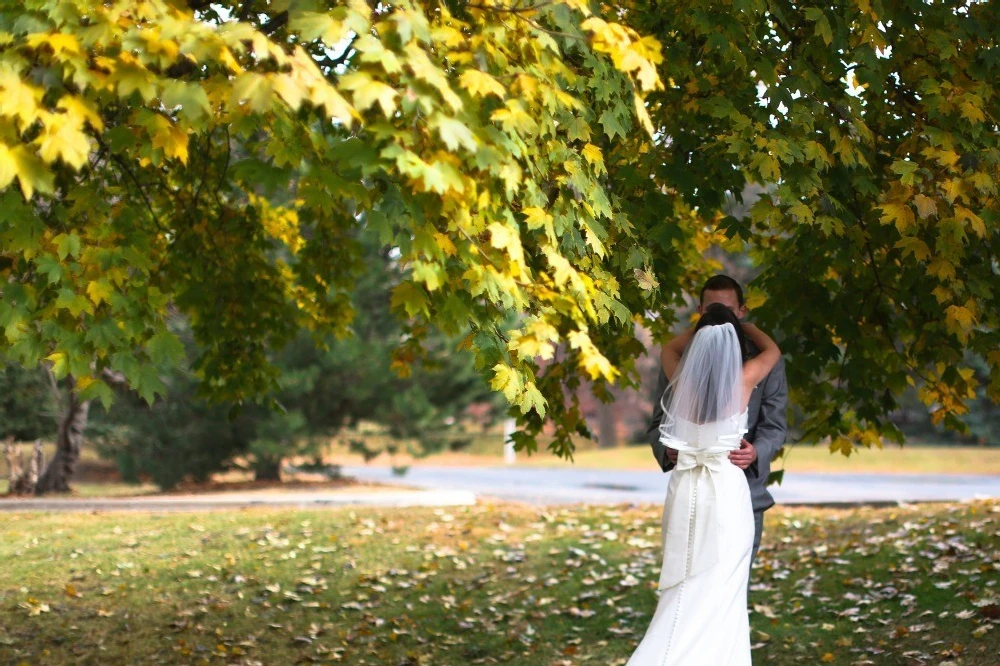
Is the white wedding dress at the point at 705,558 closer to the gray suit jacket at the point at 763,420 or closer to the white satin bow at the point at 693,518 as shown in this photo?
the white satin bow at the point at 693,518

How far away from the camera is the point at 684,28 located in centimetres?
601

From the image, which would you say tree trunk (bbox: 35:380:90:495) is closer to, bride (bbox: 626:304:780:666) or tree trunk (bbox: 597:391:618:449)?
bride (bbox: 626:304:780:666)

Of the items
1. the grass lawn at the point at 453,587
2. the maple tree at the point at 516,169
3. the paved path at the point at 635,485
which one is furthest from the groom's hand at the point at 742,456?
the paved path at the point at 635,485

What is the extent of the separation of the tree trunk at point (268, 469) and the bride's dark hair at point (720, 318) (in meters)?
15.4

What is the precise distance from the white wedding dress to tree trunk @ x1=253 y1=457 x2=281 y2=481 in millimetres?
15319

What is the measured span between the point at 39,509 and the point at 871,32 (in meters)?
11.6

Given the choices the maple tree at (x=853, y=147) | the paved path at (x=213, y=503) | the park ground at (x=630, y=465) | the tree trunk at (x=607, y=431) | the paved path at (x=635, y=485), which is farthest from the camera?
the tree trunk at (x=607, y=431)

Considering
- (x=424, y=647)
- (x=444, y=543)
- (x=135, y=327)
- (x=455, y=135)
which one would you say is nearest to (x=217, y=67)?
(x=135, y=327)

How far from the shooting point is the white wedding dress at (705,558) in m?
5.05

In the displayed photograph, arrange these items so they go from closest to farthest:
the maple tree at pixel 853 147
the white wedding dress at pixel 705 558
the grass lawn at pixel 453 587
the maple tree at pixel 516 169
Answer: the maple tree at pixel 516 169, the white wedding dress at pixel 705 558, the maple tree at pixel 853 147, the grass lawn at pixel 453 587

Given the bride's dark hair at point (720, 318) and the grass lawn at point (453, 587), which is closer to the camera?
the bride's dark hair at point (720, 318)

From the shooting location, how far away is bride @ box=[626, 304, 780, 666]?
5.06 metres

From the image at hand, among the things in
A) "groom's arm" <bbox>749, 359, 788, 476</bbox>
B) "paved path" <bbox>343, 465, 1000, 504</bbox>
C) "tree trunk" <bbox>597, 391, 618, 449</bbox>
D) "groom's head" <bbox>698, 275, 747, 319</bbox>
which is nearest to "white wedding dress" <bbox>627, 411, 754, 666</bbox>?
"groom's arm" <bbox>749, 359, 788, 476</bbox>

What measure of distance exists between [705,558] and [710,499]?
28 cm
